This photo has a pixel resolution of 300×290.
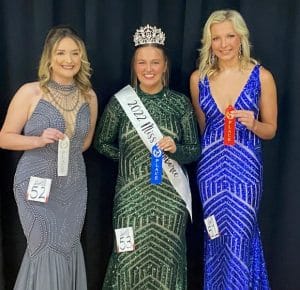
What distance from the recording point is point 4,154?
8.93 ft

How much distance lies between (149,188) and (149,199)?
44mm

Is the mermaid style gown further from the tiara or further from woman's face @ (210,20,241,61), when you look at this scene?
woman's face @ (210,20,241,61)

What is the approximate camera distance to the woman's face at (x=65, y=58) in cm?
221

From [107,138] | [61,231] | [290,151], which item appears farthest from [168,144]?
[290,151]

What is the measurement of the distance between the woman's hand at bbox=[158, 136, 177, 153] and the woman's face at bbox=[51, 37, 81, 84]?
1.40ft

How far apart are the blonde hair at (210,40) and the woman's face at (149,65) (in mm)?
178

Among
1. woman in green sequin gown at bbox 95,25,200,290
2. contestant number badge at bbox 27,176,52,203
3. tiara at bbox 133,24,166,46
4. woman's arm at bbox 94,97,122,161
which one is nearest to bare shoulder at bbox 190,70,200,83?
woman in green sequin gown at bbox 95,25,200,290

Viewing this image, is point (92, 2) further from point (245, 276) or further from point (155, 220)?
point (245, 276)

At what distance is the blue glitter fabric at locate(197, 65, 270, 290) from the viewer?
92.0 inches

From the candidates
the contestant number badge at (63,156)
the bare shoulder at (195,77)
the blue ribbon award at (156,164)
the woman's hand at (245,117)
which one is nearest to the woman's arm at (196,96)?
the bare shoulder at (195,77)

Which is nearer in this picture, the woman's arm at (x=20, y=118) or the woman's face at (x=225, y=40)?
the woman's arm at (x=20, y=118)

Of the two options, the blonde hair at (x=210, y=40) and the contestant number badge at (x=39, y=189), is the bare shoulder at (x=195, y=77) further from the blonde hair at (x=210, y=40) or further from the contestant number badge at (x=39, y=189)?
the contestant number badge at (x=39, y=189)

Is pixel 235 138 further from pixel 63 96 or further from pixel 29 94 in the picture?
pixel 29 94

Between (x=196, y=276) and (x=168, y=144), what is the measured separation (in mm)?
898
